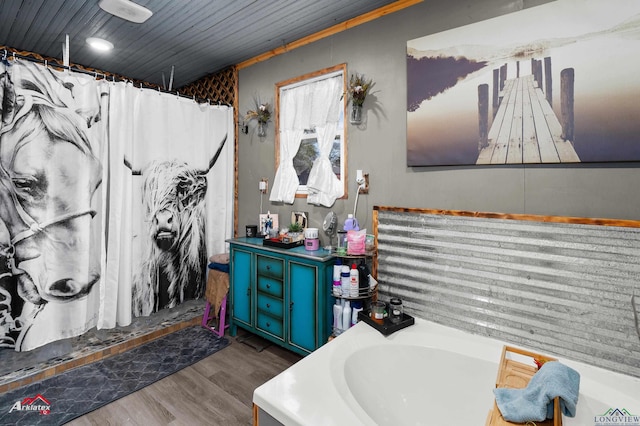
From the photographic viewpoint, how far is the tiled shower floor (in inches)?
83.7

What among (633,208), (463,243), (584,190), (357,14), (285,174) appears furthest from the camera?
(285,174)

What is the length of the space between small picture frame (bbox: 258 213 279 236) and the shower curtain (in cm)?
60

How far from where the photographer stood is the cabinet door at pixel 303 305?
86.4 inches

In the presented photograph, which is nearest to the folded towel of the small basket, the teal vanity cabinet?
the teal vanity cabinet

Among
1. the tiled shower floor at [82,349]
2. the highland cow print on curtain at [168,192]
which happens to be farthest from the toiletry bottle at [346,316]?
the highland cow print on curtain at [168,192]

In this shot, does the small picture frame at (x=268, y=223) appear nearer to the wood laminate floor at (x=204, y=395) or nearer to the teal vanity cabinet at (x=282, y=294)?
the teal vanity cabinet at (x=282, y=294)

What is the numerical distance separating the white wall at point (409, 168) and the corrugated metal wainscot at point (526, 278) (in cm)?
14

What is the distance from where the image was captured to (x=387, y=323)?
70.5 inches

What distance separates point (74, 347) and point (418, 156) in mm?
3022

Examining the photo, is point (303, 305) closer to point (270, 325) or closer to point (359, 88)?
point (270, 325)

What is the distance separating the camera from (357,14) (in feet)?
7.64

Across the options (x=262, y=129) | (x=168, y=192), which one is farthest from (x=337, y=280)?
(x=168, y=192)

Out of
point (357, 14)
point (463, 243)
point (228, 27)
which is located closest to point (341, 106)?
point (357, 14)

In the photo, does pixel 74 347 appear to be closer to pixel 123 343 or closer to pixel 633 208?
pixel 123 343
